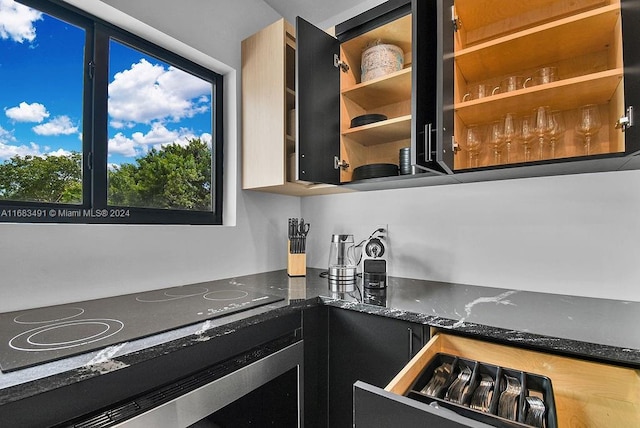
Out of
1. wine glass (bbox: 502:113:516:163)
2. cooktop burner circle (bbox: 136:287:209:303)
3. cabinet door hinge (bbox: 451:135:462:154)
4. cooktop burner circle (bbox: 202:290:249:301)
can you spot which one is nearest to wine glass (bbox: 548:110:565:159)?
wine glass (bbox: 502:113:516:163)

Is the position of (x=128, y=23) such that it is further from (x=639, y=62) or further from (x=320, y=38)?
(x=639, y=62)

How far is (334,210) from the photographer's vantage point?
2.11m

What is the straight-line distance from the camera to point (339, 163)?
66.1 inches

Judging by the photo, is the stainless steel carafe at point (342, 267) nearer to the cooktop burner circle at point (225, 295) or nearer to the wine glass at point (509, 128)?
the cooktop burner circle at point (225, 295)

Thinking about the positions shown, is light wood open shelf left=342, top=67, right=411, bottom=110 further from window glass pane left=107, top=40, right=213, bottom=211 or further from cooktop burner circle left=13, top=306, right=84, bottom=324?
cooktop burner circle left=13, top=306, right=84, bottom=324

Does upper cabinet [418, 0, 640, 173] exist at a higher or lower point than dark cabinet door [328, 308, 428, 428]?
higher

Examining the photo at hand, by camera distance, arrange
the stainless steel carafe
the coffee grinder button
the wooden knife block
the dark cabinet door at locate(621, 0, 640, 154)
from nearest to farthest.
Result: the dark cabinet door at locate(621, 0, 640, 154) → the stainless steel carafe → the coffee grinder button → the wooden knife block

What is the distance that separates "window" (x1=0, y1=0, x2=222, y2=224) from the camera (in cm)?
122

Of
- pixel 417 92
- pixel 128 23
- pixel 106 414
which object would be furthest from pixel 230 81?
pixel 106 414

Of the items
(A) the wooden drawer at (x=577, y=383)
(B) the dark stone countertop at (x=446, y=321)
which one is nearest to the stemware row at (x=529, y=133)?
(B) the dark stone countertop at (x=446, y=321)

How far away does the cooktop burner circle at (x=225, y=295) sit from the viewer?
1.32m

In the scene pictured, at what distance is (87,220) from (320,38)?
1348 mm

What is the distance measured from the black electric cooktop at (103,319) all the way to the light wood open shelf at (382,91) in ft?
3.73

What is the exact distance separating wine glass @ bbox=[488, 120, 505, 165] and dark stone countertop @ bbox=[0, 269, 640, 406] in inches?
24.7
